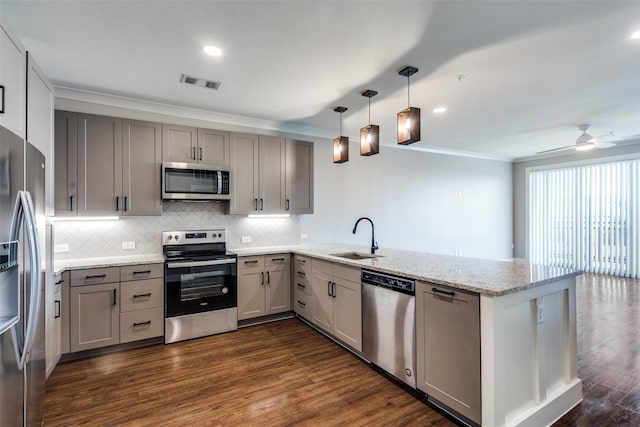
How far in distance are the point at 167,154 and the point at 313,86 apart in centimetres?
184

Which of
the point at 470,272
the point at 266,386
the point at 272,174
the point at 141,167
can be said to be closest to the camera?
the point at 470,272

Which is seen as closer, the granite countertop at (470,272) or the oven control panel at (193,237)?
the granite countertop at (470,272)

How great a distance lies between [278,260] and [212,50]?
2482mm

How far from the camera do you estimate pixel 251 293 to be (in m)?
3.85

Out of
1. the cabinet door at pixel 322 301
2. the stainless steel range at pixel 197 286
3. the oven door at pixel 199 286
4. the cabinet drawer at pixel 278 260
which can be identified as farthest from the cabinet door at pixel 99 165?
the cabinet door at pixel 322 301

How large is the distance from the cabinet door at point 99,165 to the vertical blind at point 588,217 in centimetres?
833

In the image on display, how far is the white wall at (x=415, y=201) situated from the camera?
199 inches

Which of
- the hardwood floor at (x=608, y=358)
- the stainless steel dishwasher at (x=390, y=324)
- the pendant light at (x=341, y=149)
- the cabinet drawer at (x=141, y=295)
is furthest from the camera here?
the pendant light at (x=341, y=149)

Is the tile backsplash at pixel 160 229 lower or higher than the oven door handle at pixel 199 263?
higher

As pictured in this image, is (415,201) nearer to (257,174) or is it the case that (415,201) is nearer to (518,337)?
(257,174)

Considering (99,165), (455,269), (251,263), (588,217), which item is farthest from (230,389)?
(588,217)

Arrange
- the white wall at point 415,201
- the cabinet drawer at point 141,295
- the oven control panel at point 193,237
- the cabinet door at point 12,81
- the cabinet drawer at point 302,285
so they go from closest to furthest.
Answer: the cabinet door at point 12,81 → the cabinet drawer at point 141,295 → the oven control panel at point 193,237 → the cabinet drawer at point 302,285 → the white wall at point 415,201

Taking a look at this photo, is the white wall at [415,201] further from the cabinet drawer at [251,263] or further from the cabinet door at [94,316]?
the cabinet door at [94,316]

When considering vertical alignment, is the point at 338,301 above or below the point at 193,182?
below
